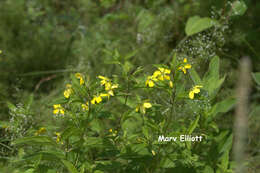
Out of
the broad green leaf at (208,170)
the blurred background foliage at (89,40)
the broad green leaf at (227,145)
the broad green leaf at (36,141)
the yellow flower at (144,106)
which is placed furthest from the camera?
the blurred background foliage at (89,40)

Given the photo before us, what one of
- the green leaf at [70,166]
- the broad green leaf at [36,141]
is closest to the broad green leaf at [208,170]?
the green leaf at [70,166]

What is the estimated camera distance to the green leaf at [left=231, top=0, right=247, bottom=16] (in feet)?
7.71

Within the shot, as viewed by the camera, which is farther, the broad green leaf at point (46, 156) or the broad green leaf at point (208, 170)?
the broad green leaf at point (208, 170)

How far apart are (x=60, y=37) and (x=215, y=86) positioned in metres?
2.25

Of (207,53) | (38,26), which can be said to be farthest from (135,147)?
(38,26)

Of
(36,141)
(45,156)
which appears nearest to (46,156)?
(45,156)

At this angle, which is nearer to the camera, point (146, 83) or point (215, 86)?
point (146, 83)

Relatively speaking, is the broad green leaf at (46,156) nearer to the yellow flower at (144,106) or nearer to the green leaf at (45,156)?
the green leaf at (45,156)

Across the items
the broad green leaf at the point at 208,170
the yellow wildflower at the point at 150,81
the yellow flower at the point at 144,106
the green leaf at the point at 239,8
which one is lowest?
→ the broad green leaf at the point at 208,170

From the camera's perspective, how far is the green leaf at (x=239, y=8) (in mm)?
2350

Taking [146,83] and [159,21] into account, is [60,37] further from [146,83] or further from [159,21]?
[146,83]

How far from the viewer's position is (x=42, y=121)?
2.32 m

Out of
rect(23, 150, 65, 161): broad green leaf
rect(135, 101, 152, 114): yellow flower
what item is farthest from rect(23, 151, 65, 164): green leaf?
rect(135, 101, 152, 114): yellow flower

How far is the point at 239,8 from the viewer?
2.39 meters
